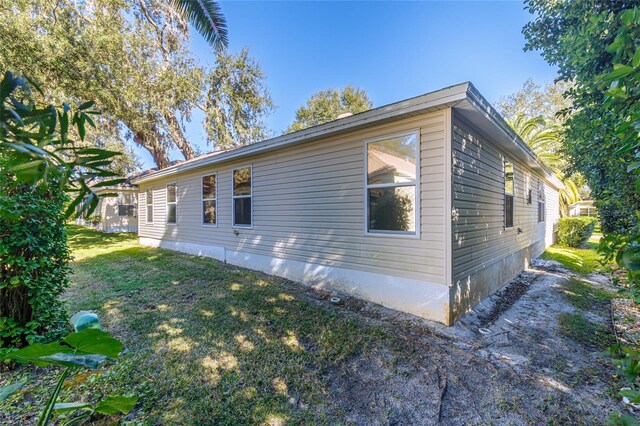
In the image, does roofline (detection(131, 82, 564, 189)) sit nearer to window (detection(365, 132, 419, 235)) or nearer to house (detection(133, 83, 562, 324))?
house (detection(133, 83, 562, 324))

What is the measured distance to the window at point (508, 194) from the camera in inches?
248

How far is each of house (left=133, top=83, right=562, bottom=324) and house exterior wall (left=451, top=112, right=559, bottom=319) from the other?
2 cm

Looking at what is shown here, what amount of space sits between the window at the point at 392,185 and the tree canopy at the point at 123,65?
3960mm

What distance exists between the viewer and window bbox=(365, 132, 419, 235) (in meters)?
4.29

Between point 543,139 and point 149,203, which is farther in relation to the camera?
point 543,139

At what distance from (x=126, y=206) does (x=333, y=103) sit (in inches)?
638

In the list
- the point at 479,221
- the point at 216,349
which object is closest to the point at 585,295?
the point at 479,221

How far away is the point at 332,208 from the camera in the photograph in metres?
5.28

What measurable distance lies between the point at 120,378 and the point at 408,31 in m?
11.1

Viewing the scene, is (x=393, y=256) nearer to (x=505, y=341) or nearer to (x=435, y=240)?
(x=435, y=240)

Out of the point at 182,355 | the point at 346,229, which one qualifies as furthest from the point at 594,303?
the point at 182,355

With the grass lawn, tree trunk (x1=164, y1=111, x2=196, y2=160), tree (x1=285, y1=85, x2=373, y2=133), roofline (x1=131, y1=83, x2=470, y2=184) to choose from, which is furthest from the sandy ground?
tree (x1=285, y1=85, x2=373, y2=133)

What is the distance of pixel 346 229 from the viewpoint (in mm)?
5090

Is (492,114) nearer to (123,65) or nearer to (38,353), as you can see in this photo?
(38,353)
